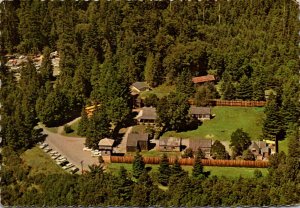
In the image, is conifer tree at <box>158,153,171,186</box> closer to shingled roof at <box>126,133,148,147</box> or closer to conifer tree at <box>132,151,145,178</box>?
conifer tree at <box>132,151,145,178</box>

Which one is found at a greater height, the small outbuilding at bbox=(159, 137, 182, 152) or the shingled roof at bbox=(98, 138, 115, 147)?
the shingled roof at bbox=(98, 138, 115, 147)

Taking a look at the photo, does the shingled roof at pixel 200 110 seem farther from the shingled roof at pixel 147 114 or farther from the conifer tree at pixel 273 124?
the conifer tree at pixel 273 124

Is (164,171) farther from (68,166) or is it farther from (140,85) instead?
(140,85)

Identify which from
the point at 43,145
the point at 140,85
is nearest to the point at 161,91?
the point at 140,85

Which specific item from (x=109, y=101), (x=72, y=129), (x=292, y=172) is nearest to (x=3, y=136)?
(x=72, y=129)

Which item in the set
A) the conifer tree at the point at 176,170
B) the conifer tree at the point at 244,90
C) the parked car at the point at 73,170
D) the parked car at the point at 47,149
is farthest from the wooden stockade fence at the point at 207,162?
the conifer tree at the point at 244,90

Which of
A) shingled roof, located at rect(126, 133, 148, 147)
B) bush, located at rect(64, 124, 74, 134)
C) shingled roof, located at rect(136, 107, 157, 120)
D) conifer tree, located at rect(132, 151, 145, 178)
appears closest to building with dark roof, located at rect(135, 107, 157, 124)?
shingled roof, located at rect(136, 107, 157, 120)
